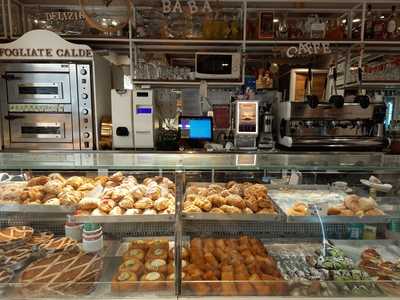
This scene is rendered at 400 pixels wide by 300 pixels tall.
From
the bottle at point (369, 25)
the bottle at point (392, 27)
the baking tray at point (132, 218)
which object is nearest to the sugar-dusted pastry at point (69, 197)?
the baking tray at point (132, 218)

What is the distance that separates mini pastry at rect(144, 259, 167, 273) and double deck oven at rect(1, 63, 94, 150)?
2164 mm

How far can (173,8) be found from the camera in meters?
3.31

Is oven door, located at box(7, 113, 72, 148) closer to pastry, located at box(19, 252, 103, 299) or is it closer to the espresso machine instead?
pastry, located at box(19, 252, 103, 299)

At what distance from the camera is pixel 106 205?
56.7 inches

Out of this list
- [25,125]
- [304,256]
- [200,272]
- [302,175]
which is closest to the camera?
[200,272]

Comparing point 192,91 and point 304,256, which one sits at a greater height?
point 192,91

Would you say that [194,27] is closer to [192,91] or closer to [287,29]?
[192,91]

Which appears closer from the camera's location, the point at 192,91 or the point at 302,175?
the point at 302,175

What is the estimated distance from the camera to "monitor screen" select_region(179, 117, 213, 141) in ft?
11.8

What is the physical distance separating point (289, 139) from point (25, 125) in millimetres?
2927

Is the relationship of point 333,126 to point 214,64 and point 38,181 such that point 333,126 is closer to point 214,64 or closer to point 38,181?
point 214,64

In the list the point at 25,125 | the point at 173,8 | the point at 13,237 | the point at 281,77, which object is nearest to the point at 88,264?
the point at 13,237

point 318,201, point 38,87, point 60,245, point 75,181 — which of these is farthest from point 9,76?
point 318,201

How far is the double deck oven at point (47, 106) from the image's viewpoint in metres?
3.06
